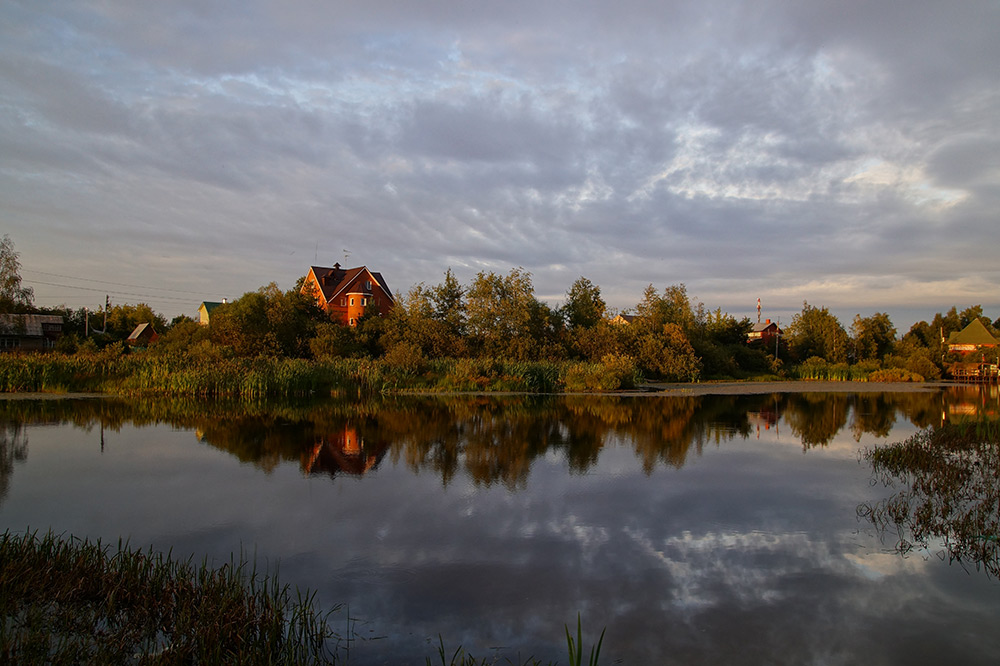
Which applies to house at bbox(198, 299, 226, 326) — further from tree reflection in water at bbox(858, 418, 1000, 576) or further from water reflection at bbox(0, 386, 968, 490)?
tree reflection in water at bbox(858, 418, 1000, 576)

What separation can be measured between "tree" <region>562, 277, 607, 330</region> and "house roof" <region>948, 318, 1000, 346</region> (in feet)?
118

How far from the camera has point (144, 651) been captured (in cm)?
400

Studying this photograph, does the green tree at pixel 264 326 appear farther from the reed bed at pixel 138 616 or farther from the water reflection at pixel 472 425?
the reed bed at pixel 138 616

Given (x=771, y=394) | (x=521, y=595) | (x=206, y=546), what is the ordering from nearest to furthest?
(x=521, y=595) → (x=206, y=546) → (x=771, y=394)

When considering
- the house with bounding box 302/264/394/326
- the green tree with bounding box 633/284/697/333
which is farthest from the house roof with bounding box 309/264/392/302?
the green tree with bounding box 633/284/697/333

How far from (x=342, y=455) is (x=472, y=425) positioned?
5017 millimetres

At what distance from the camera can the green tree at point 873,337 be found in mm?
54812

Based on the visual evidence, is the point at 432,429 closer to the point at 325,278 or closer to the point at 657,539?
the point at 657,539

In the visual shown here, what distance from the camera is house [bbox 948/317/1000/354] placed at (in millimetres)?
53125

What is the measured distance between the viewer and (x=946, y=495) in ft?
29.6

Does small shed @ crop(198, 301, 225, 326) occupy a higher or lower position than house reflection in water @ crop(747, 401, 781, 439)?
higher

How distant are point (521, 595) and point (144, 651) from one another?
2942mm

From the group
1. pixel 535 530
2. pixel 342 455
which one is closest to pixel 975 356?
pixel 342 455

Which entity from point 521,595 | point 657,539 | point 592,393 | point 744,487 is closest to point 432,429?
point 744,487
